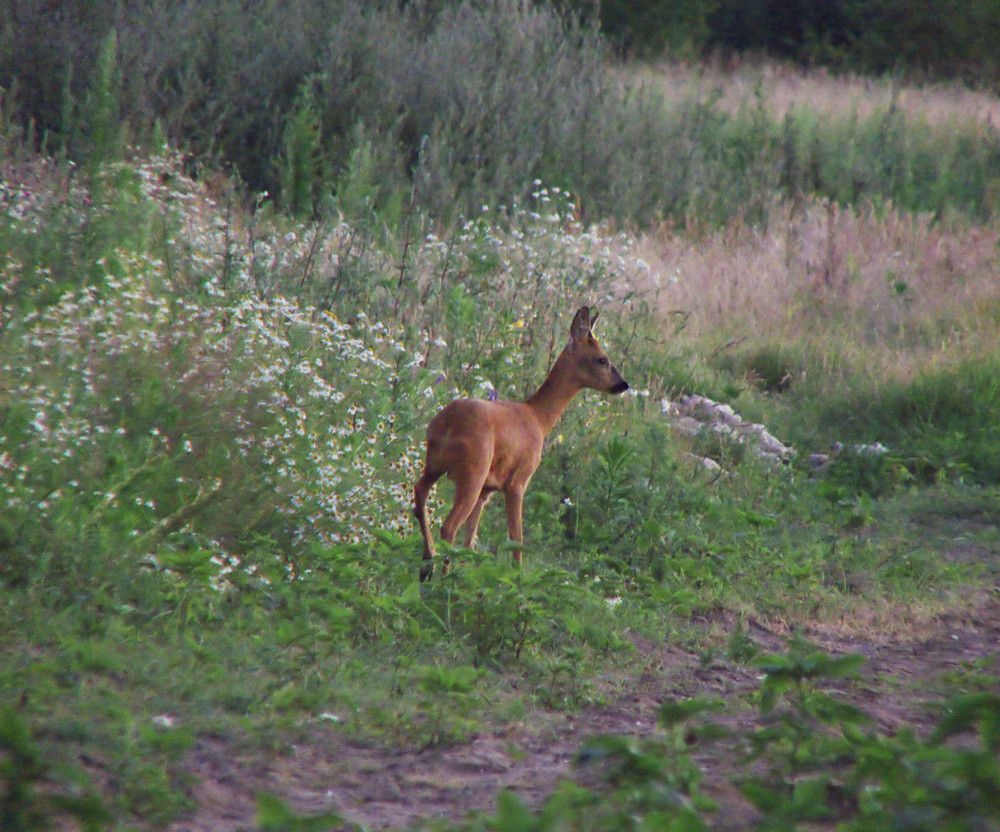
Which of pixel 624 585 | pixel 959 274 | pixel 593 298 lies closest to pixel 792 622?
pixel 624 585

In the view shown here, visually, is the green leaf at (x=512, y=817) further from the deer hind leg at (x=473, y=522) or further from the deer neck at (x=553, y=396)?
the deer neck at (x=553, y=396)

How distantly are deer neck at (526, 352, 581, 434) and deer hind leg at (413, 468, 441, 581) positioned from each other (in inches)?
39.5

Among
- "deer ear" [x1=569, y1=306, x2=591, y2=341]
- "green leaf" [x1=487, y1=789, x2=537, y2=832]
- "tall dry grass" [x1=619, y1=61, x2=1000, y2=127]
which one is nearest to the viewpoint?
"green leaf" [x1=487, y1=789, x2=537, y2=832]

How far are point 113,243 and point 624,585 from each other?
3.88 m

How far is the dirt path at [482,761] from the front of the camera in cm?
340

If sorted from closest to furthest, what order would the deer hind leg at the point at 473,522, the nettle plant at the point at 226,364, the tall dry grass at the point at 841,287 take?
the nettle plant at the point at 226,364, the deer hind leg at the point at 473,522, the tall dry grass at the point at 841,287

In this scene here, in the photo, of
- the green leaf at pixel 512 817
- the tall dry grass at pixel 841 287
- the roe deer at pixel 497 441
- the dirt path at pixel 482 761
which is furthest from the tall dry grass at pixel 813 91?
the green leaf at pixel 512 817

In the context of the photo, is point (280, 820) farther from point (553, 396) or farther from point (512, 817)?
point (553, 396)

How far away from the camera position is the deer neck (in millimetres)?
6316

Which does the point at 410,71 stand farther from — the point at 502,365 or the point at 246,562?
the point at 246,562

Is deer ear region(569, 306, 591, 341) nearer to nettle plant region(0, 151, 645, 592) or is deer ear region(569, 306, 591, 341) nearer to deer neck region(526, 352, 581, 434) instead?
deer neck region(526, 352, 581, 434)

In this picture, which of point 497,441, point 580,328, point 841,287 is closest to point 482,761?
point 497,441

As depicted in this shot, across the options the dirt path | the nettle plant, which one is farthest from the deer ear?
the dirt path

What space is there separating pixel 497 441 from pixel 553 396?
794 mm
